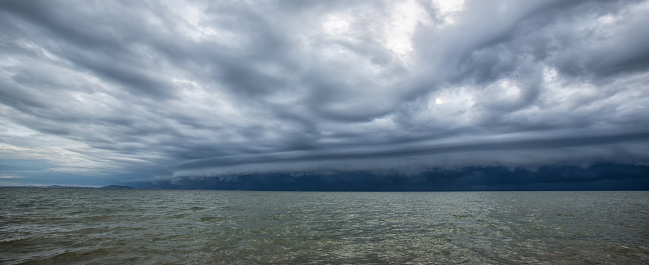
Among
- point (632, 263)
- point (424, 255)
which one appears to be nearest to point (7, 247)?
point (424, 255)

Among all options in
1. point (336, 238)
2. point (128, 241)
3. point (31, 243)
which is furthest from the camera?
point (336, 238)

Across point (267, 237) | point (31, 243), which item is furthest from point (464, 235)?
point (31, 243)

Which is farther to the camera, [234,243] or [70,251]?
[234,243]

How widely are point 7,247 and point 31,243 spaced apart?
1486mm

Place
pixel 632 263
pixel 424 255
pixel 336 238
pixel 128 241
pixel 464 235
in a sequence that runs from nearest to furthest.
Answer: pixel 632 263, pixel 424 255, pixel 128 241, pixel 336 238, pixel 464 235

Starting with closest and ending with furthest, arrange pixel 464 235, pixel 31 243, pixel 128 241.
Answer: pixel 31 243 → pixel 128 241 → pixel 464 235

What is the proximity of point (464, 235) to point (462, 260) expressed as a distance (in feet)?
30.6

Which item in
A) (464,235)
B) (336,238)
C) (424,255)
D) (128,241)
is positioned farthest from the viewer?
(464,235)

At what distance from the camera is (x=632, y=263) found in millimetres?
15602

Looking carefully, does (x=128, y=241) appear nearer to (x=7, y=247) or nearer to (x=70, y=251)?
(x=70, y=251)

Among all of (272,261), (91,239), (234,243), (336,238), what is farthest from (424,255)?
(91,239)

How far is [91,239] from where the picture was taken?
21.3 m

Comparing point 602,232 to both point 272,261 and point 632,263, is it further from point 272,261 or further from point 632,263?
point 272,261

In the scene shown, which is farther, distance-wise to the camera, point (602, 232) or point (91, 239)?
point (602, 232)
